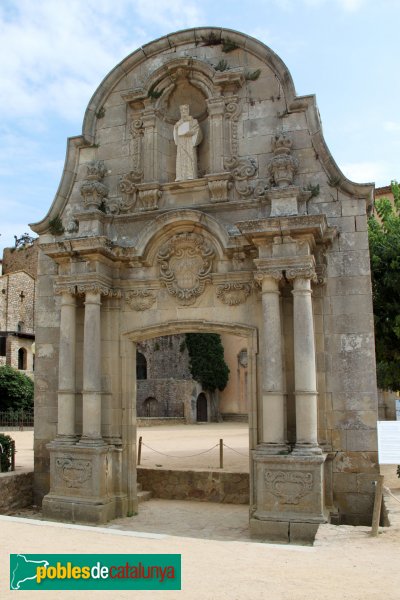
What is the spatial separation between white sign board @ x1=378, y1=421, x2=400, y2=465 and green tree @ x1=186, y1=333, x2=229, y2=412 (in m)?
29.7

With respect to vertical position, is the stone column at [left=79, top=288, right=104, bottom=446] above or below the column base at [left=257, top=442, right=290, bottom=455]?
above

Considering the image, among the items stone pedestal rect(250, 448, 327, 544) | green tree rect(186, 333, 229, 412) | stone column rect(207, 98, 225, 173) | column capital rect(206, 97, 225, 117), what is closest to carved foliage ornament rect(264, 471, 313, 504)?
stone pedestal rect(250, 448, 327, 544)

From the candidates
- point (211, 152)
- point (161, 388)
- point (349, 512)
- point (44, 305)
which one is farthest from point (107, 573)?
point (161, 388)

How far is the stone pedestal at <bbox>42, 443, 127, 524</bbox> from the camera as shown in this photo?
9.54 m

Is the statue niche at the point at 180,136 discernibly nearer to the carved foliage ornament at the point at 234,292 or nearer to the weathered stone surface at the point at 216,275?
the weathered stone surface at the point at 216,275

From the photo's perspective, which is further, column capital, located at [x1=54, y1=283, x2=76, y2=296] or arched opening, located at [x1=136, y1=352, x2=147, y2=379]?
arched opening, located at [x1=136, y1=352, x2=147, y2=379]

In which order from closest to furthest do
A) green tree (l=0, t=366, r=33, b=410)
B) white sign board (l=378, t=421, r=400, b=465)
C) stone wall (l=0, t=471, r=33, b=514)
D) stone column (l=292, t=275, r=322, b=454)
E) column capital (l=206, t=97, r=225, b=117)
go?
white sign board (l=378, t=421, r=400, b=465)
stone column (l=292, t=275, r=322, b=454)
stone wall (l=0, t=471, r=33, b=514)
column capital (l=206, t=97, r=225, b=117)
green tree (l=0, t=366, r=33, b=410)

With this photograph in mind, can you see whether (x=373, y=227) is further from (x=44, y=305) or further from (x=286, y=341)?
(x=44, y=305)

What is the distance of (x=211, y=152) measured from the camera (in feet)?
34.2

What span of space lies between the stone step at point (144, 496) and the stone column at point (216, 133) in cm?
599

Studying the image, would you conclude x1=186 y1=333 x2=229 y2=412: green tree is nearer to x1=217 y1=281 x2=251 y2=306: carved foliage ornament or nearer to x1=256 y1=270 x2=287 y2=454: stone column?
x1=217 y1=281 x2=251 y2=306: carved foliage ornament

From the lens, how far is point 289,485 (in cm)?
855

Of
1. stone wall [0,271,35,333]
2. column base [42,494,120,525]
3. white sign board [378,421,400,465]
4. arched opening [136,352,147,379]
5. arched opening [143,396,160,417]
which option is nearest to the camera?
white sign board [378,421,400,465]

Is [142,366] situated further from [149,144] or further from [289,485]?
[289,485]
